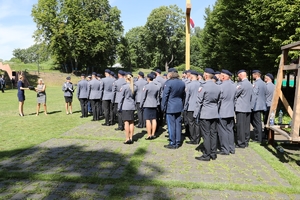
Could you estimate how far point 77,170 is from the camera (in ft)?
17.7

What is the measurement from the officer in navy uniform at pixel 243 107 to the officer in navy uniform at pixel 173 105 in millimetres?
1601

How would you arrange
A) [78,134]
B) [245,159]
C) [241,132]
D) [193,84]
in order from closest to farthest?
[245,159], [241,132], [193,84], [78,134]

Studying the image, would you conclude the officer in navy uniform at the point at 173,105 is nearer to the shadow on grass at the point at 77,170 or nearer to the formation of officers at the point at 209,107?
the formation of officers at the point at 209,107

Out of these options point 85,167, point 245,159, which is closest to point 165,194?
point 85,167

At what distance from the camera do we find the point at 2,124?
10391 mm

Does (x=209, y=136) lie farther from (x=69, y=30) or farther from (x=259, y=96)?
(x=69, y=30)

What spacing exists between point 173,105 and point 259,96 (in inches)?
107

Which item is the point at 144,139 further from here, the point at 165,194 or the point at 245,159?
the point at 165,194

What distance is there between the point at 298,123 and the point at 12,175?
230 inches

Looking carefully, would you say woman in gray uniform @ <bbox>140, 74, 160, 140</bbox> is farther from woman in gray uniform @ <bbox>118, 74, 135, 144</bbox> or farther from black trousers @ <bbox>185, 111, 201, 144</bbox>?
black trousers @ <bbox>185, 111, 201, 144</bbox>

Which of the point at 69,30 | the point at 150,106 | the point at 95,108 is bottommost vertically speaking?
the point at 95,108

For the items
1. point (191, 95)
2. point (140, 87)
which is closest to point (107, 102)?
point (140, 87)

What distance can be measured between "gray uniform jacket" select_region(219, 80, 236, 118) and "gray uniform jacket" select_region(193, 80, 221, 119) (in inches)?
21.7

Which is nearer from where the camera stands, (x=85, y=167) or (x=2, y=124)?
(x=85, y=167)
